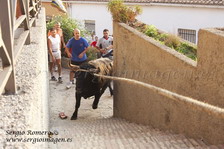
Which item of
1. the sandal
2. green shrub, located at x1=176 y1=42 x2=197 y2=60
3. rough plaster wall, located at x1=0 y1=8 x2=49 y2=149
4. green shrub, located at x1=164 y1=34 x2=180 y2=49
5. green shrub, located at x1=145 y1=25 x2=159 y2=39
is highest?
rough plaster wall, located at x1=0 y1=8 x2=49 y2=149

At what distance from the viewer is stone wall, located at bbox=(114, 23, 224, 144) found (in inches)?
180

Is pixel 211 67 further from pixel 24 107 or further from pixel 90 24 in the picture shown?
pixel 90 24

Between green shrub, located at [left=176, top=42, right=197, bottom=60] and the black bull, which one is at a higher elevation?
green shrub, located at [left=176, top=42, right=197, bottom=60]

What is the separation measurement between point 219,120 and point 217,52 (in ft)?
2.82

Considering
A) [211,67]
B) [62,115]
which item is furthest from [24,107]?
[62,115]

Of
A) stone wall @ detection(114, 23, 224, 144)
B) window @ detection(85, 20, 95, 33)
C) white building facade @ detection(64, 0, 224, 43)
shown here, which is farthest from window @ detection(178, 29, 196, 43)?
stone wall @ detection(114, 23, 224, 144)

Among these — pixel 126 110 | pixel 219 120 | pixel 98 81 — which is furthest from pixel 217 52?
pixel 98 81

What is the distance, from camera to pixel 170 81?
5555 millimetres

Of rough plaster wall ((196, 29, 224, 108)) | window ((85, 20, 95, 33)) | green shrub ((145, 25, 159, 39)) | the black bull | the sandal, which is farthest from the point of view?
window ((85, 20, 95, 33))

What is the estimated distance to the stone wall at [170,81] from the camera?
15.0ft

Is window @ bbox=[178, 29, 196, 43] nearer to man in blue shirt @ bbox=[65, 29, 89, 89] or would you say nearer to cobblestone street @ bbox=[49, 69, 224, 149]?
man in blue shirt @ bbox=[65, 29, 89, 89]

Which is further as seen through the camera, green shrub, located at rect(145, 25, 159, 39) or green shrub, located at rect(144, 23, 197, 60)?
green shrub, located at rect(145, 25, 159, 39)

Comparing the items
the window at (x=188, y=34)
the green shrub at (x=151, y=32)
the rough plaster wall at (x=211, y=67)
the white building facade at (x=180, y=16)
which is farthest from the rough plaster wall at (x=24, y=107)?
the window at (x=188, y=34)

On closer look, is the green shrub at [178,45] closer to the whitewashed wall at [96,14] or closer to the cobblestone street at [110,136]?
the cobblestone street at [110,136]
